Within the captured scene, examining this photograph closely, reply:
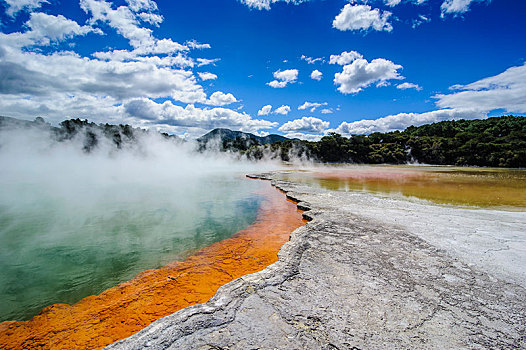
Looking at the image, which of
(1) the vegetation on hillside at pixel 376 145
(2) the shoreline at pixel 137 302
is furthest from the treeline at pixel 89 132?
(2) the shoreline at pixel 137 302

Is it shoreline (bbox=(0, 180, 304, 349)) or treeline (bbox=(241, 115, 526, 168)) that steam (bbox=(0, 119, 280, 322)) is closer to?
shoreline (bbox=(0, 180, 304, 349))

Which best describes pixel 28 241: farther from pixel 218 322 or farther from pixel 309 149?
pixel 309 149

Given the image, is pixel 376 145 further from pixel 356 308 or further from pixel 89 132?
pixel 356 308

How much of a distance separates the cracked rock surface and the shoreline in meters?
0.66

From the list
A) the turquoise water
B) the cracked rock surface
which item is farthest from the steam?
the cracked rock surface

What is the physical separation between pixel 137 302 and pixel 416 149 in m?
54.1

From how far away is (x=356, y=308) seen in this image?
2.42 metres

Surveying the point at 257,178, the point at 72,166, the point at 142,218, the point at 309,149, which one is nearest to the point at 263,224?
the point at 142,218

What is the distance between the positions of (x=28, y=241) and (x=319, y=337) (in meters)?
6.40

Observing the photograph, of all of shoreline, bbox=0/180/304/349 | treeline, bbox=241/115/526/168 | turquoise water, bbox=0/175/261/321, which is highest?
treeline, bbox=241/115/526/168

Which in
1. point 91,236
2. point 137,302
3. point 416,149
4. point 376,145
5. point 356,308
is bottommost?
point 137,302

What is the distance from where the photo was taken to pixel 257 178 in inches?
682

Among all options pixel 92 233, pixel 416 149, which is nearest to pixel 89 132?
pixel 92 233

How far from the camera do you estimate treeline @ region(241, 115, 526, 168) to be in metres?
36.2
